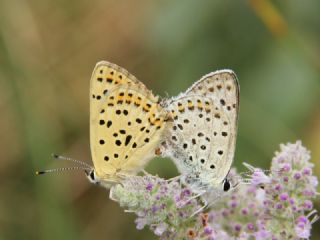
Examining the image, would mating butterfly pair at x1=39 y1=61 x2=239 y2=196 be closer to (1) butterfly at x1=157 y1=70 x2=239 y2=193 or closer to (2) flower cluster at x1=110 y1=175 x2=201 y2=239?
(1) butterfly at x1=157 y1=70 x2=239 y2=193

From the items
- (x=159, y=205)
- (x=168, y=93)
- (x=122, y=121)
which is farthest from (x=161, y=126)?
(x=168, y=93)

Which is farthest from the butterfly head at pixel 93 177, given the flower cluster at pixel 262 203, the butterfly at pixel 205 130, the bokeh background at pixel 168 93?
the bokeh background at pixel 168 93

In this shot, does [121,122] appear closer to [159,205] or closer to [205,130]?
A: [205,130]

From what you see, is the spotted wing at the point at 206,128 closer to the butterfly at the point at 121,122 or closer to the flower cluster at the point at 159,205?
the butterfly at the point at 121,122

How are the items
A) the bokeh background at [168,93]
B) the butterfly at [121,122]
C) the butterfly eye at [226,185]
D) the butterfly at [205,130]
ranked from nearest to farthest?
the butterfly eye at [226,185], the butterfly at [205,130], the butterfly at [121,122], the bokeh background at [168,93]

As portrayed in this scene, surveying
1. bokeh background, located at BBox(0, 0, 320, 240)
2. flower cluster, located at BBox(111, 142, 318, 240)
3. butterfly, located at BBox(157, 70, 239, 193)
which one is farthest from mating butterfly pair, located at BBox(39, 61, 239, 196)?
bokeh background, located at BBox(0, 0, 320, 240)
